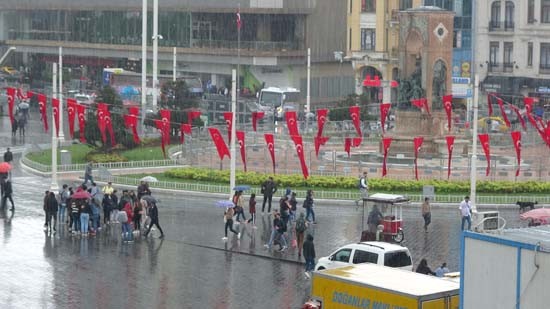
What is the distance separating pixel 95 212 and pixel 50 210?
127 centimetres

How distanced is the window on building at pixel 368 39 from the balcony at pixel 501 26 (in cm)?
765

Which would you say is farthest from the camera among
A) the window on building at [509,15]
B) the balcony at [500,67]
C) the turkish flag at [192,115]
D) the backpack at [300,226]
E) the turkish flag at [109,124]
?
the balcony at [500,67]

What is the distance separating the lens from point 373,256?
A: 30.7 meters

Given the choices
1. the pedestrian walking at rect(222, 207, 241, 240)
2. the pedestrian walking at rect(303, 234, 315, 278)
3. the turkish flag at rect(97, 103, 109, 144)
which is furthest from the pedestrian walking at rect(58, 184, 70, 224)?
the turkish flag at rect(97, 103, 109, 144)

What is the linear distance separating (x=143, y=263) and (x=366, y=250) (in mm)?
6635

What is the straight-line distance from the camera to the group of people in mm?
38375

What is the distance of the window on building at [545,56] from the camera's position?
265ft

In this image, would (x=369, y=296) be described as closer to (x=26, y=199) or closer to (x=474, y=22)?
(x=26, y=199)

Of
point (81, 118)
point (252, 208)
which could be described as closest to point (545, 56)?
point (81, 118)

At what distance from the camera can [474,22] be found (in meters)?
84.3

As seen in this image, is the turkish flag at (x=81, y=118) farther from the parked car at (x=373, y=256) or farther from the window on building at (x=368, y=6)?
the window on building at (x=368, y=6)

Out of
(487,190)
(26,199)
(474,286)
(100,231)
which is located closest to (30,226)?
(100,231)

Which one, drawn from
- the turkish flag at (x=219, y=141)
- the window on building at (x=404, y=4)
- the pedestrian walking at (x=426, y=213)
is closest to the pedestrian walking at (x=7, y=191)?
the turkish flag at (x=219, y=141)

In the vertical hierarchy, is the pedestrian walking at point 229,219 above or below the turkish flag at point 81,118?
below
